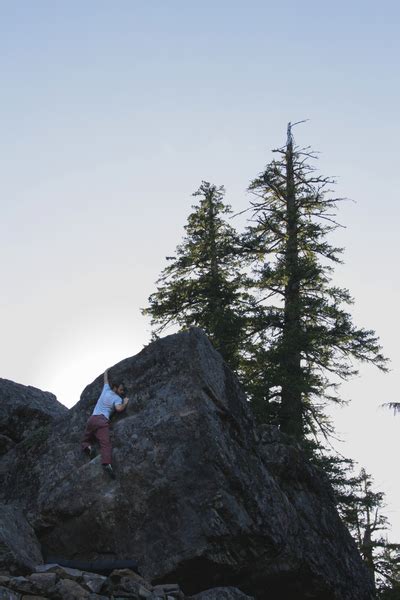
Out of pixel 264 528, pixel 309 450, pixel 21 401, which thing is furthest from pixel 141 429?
pixel 309 450

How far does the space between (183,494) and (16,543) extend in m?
3.00

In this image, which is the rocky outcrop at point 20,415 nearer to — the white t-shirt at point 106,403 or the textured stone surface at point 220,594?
the white t-shirt at point 106,403

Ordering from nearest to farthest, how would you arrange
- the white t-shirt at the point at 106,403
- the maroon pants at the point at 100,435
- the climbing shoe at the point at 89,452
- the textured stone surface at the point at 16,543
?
1. the textured stone surface at the point at 16,543
2. the maroon pants at the point at 100,435
3. the climbing shoe at the point at 89,452
4. the white t-shirt at the point at 106,403

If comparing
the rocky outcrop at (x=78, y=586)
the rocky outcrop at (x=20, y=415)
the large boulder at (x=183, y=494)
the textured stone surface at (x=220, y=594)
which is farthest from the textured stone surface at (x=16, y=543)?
the rocky outcrop at (x=20, y=415)

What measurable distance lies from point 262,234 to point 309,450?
925cm

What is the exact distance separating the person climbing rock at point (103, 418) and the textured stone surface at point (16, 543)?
187cm

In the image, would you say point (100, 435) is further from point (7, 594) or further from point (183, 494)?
point (7, 594)

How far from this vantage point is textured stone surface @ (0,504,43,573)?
1115 centimetres

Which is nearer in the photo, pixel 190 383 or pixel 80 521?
pixel 80 521

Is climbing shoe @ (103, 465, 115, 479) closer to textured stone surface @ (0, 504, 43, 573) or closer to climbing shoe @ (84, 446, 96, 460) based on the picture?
climbing shoe @ (84, 446, 96, 460)

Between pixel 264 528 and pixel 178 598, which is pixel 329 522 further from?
pixel 178 598

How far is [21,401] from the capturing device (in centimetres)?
1761

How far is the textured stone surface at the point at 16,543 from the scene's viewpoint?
36.6ft

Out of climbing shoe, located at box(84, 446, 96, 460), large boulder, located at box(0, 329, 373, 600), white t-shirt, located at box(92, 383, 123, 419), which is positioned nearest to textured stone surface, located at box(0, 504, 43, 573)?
large boulder, located at box(0, 329, 373, 600)
